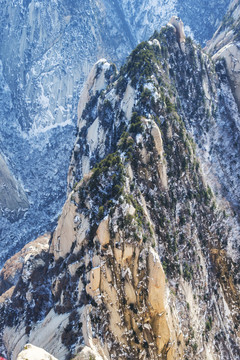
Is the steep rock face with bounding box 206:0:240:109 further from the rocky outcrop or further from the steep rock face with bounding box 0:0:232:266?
the rocky outcrop

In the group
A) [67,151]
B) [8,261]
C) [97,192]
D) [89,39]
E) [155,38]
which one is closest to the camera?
[97,192]

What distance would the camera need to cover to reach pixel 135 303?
3944cm

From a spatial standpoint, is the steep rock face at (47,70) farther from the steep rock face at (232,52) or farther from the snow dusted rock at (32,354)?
the snow dusted rock at (32,354)

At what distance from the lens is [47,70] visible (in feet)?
404

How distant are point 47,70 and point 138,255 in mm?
103489

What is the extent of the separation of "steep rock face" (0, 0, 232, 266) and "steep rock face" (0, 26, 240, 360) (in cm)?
4577

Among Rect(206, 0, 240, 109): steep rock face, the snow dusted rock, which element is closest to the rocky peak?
Rect(206, 0, 240, 109): steep rock face

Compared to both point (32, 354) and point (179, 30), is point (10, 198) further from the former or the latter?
point (32, 354)

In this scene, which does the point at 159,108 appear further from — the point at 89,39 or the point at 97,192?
the point at 89,39

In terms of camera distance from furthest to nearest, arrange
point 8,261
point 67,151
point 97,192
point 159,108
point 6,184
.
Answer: point 67,151 → point 6,184 → point 8,261 → point 159,108 → point 97,192

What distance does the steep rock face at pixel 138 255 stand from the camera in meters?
38.8

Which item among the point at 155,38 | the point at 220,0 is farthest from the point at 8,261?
the point at 220,0

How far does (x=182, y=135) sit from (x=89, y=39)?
303 feet

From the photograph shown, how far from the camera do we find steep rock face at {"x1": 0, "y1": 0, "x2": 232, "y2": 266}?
4358 inches
